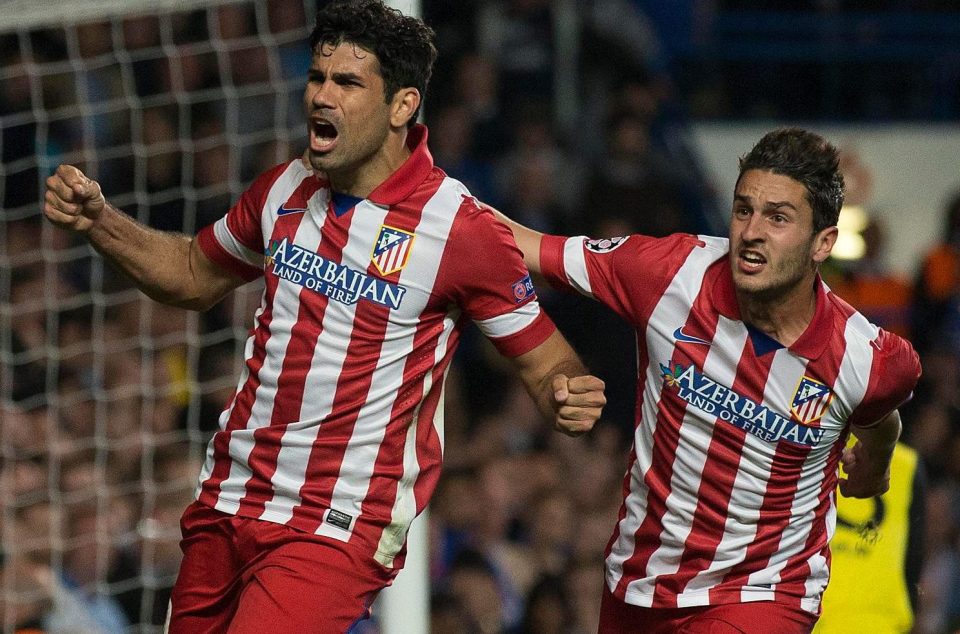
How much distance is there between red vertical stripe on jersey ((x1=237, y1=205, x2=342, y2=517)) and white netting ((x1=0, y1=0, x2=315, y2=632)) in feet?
6.30

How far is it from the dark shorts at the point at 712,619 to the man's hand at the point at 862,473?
39 centimetres

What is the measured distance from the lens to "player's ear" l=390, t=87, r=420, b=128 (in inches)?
127

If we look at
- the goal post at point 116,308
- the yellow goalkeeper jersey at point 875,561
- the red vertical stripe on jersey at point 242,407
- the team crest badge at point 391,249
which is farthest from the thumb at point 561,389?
the goal post at point 116,308

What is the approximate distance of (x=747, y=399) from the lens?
3316 millimetres

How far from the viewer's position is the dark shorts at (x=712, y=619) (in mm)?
3305

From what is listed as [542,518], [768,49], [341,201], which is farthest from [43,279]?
[768,49]

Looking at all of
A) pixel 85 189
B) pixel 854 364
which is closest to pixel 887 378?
pixel 854 364

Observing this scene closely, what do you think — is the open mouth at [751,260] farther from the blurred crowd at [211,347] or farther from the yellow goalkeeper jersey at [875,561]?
the blurred crowd at [211,347]

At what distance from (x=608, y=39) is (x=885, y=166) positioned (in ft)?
6.43

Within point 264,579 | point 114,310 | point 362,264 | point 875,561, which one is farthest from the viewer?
point 114,310

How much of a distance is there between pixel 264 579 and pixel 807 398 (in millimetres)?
1268

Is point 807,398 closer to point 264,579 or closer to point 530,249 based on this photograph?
point 530,249

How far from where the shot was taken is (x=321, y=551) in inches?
125

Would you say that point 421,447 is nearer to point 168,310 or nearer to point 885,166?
point 168,310
